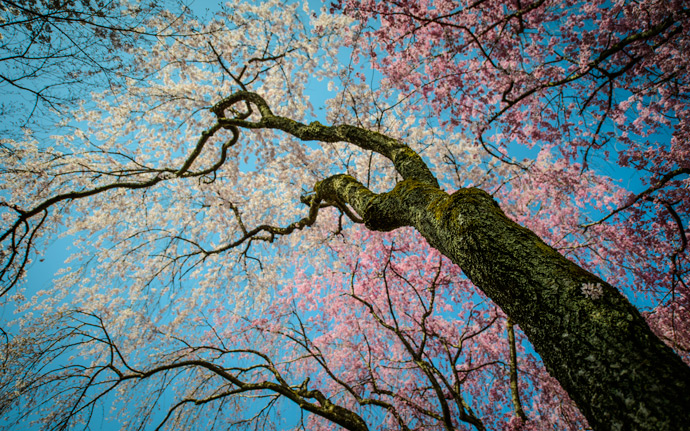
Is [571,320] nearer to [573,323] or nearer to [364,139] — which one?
[573,323]

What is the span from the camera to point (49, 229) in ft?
18.4

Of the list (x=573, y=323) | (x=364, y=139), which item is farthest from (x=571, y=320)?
(x=364, y=139)

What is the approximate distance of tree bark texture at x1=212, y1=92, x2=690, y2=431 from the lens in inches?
29.0

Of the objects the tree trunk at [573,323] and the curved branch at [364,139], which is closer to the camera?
the tree trunk at [573,323]

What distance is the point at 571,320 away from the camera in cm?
93

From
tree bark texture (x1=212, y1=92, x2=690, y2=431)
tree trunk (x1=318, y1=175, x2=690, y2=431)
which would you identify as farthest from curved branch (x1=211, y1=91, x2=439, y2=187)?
tree trunk (x1=318, y1=175, x2=690, y2=431)

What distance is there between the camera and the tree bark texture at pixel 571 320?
0.74 m

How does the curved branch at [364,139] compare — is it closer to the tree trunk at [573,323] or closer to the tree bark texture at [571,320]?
the tree bark texture at [571,320]

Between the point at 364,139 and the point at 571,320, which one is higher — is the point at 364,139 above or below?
above

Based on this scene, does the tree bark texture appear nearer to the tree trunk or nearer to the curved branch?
the tree trunk

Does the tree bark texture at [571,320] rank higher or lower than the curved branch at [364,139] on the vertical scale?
lower

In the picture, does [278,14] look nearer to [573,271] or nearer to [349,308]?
[573,271]

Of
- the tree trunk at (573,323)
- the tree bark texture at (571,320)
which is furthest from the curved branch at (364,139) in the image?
the tree trunk at (573,323)

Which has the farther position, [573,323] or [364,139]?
[364,139]
